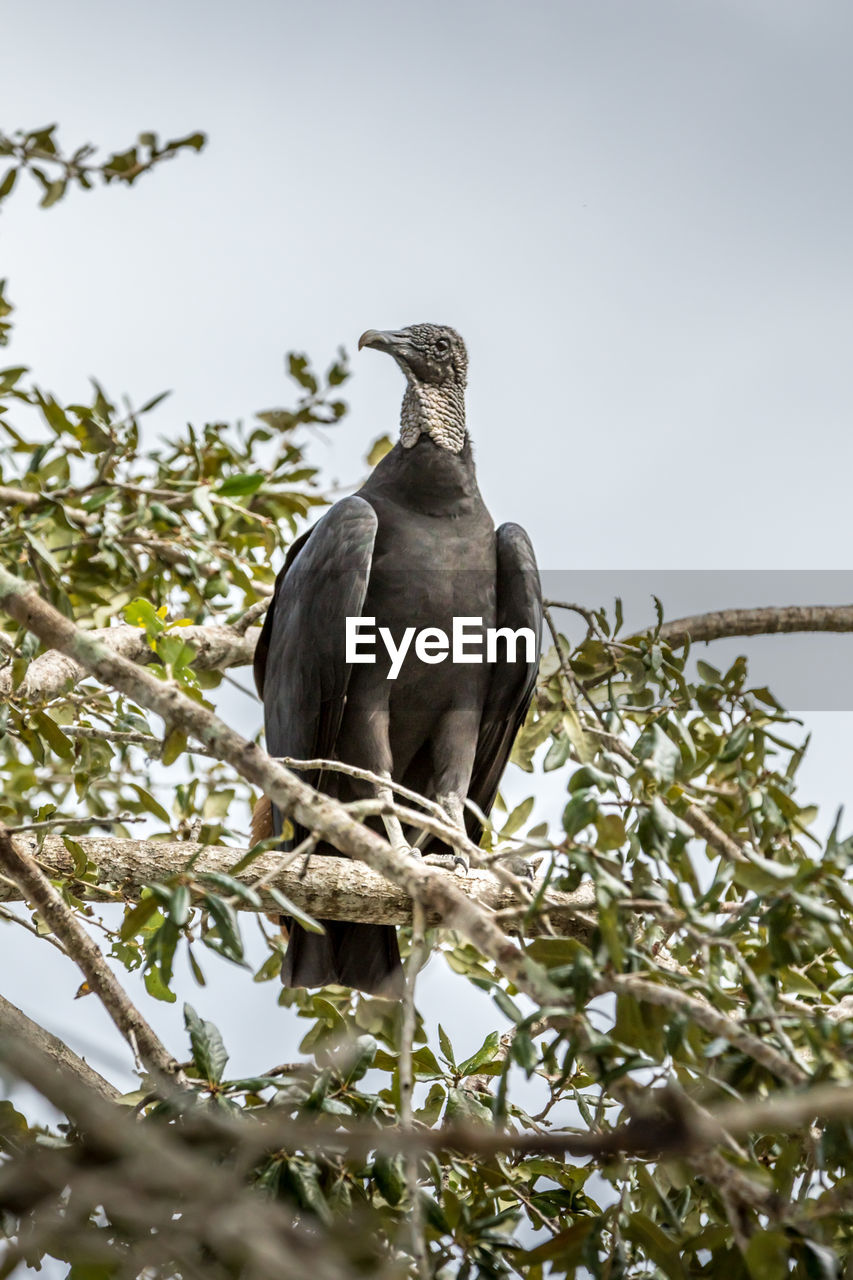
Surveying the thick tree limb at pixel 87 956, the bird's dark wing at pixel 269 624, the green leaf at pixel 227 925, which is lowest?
the thick tree limb at pixel 87 956

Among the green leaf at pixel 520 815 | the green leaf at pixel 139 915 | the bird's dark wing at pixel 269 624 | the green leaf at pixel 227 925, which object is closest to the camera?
the green leaf at pixel 227 925

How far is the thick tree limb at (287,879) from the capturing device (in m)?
2.60

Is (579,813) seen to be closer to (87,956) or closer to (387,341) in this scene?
(87,956)

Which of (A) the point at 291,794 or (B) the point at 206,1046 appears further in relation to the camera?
(B) the point at 206,1046

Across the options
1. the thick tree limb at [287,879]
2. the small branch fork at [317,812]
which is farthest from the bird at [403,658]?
the small branch fork at [317,812]

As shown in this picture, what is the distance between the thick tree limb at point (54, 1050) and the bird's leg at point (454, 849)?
87cm

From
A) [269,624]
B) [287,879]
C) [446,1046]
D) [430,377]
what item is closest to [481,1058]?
[446,1046]

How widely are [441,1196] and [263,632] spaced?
6.40 feet

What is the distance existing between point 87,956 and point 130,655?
117 cm

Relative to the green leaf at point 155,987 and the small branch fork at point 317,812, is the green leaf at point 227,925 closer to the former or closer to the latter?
the small branch fork at point 317,812

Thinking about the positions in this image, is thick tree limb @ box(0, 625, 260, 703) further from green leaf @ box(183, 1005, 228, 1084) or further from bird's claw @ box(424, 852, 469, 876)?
green leaf @ box(183, 1005, 228, 1084)

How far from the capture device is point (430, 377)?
11.9 ft

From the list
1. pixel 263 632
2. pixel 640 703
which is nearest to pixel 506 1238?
pixel 640 703

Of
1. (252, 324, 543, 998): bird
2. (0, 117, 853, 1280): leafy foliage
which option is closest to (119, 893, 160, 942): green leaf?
(0, 117, 853, 1280): leafy foliage
